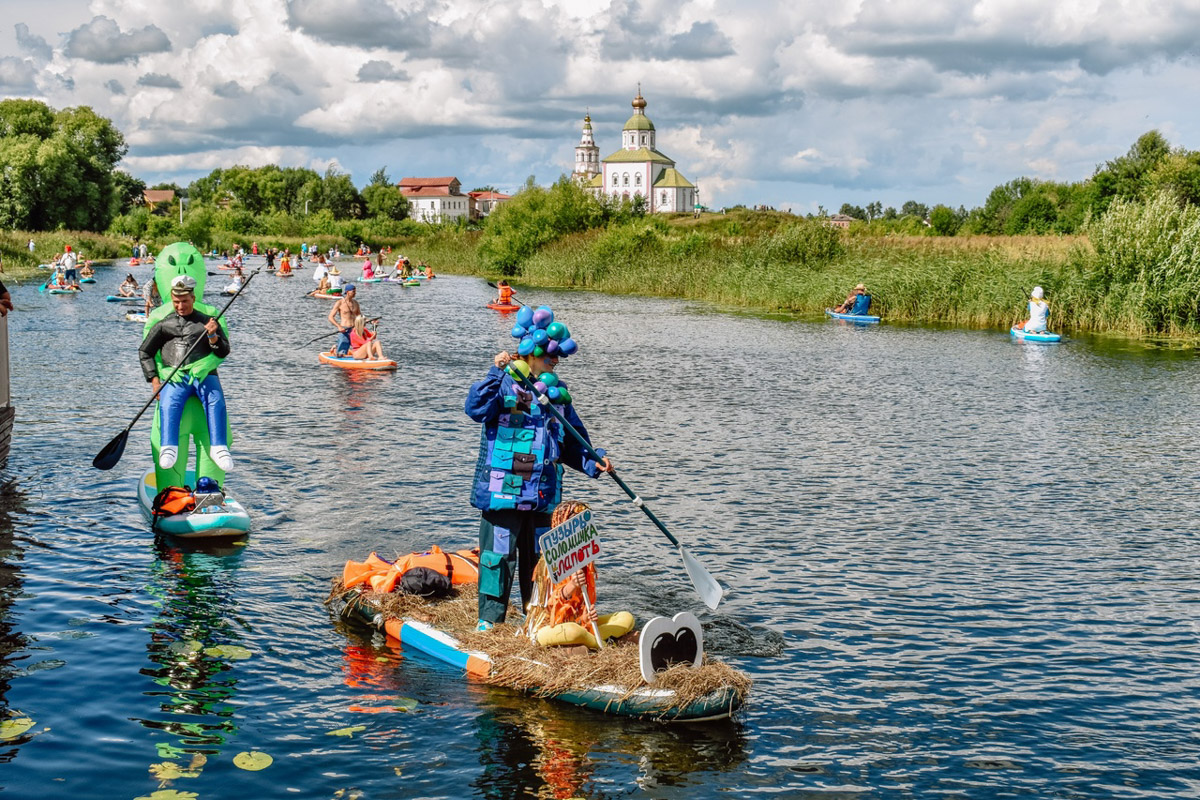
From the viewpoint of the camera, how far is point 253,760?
24.1 ft

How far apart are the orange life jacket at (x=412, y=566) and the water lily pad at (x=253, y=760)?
8.56 feet

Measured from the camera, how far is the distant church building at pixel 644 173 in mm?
185625

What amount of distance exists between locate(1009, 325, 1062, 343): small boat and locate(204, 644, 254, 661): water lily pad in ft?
99.0

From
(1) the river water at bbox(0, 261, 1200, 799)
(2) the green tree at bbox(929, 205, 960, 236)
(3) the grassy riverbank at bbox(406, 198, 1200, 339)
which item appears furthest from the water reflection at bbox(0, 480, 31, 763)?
(2) the green tree at bbox(929, 205, 960, 236)

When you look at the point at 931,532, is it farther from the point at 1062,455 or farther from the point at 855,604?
the point at 1062,455

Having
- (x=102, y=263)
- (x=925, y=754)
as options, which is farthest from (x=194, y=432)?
(x=102, y=263)

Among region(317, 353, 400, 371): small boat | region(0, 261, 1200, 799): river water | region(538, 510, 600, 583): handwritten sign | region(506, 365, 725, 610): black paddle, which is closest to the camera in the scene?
region(0, 261, 1200, 799): river water

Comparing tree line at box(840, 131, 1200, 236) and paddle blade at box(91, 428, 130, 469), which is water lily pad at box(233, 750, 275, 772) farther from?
tree line at box(840, 131, 1200, 236)

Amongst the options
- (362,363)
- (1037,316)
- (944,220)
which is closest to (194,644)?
(362,363)

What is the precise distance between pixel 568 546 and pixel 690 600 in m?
2.79

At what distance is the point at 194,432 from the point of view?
12438 millimetres

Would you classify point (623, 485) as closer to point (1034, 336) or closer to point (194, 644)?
point (194, 644)

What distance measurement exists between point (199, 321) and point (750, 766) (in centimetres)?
790

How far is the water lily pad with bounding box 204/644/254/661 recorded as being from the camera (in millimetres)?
9051
